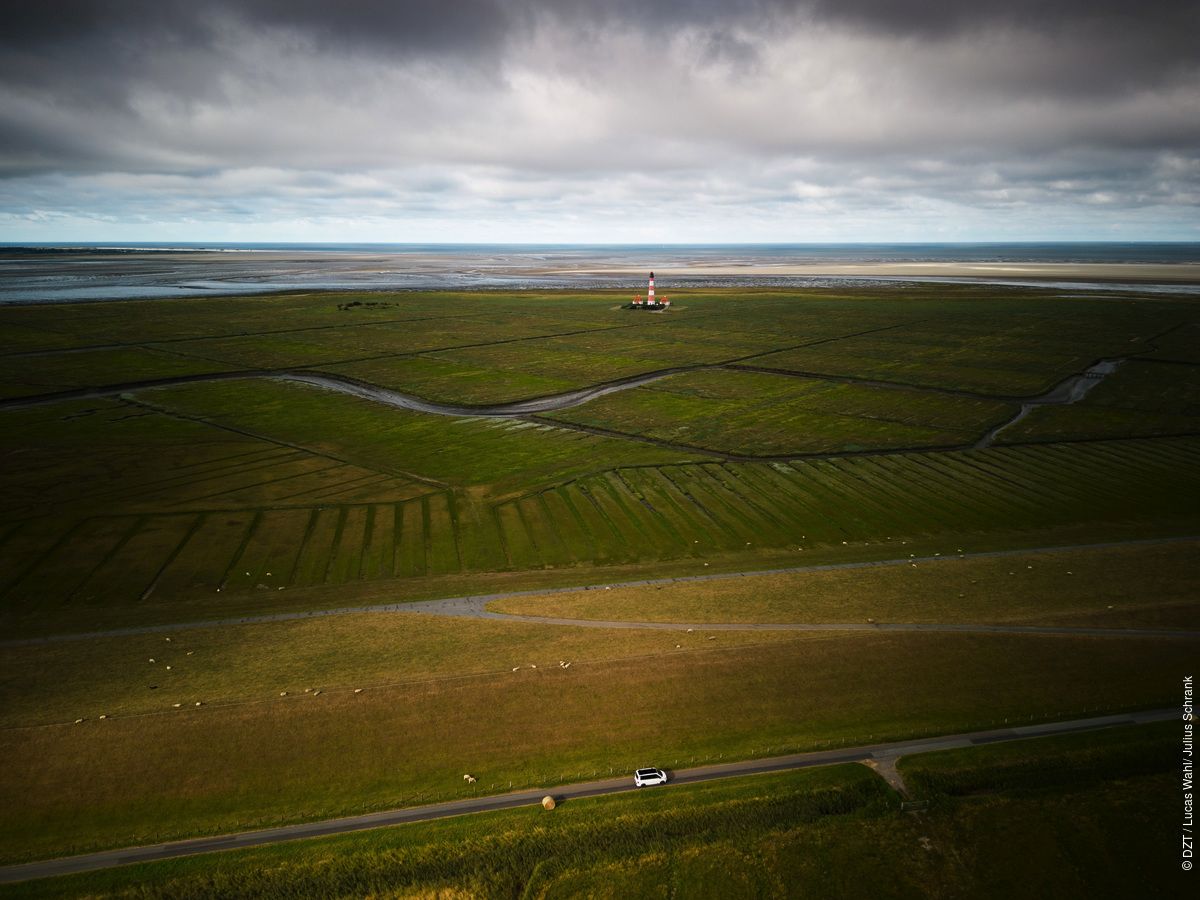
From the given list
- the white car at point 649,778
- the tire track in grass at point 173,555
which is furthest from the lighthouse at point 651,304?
the white car at point 649,778

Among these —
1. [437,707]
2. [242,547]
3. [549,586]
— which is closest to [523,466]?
[549,586]

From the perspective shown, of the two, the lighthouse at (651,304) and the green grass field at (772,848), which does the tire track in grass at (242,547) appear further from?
the lighthouse at (651,304)

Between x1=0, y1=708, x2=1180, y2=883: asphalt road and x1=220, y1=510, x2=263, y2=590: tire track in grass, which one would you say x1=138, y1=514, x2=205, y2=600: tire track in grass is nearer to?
x1=220, y1=510, x2=263, y2=590: tire track in grass

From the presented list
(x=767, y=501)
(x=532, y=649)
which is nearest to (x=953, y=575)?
(x=767, y=501)

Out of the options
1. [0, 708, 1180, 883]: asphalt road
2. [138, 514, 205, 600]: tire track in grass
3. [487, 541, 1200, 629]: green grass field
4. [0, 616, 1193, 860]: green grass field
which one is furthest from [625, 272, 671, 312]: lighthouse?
[0, 708, 1180, 883]: asphalt road

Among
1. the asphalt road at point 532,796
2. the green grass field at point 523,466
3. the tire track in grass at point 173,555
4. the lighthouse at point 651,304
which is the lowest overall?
the asphalt road at point 532,796

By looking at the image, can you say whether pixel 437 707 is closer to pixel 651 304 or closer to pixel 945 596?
pixel 945 596

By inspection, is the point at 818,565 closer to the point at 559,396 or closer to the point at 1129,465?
the point at 1129,465

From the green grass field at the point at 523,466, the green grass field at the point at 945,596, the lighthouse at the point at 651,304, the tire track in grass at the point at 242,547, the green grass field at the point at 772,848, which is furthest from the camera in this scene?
the lighthouse at the point at 651,304
